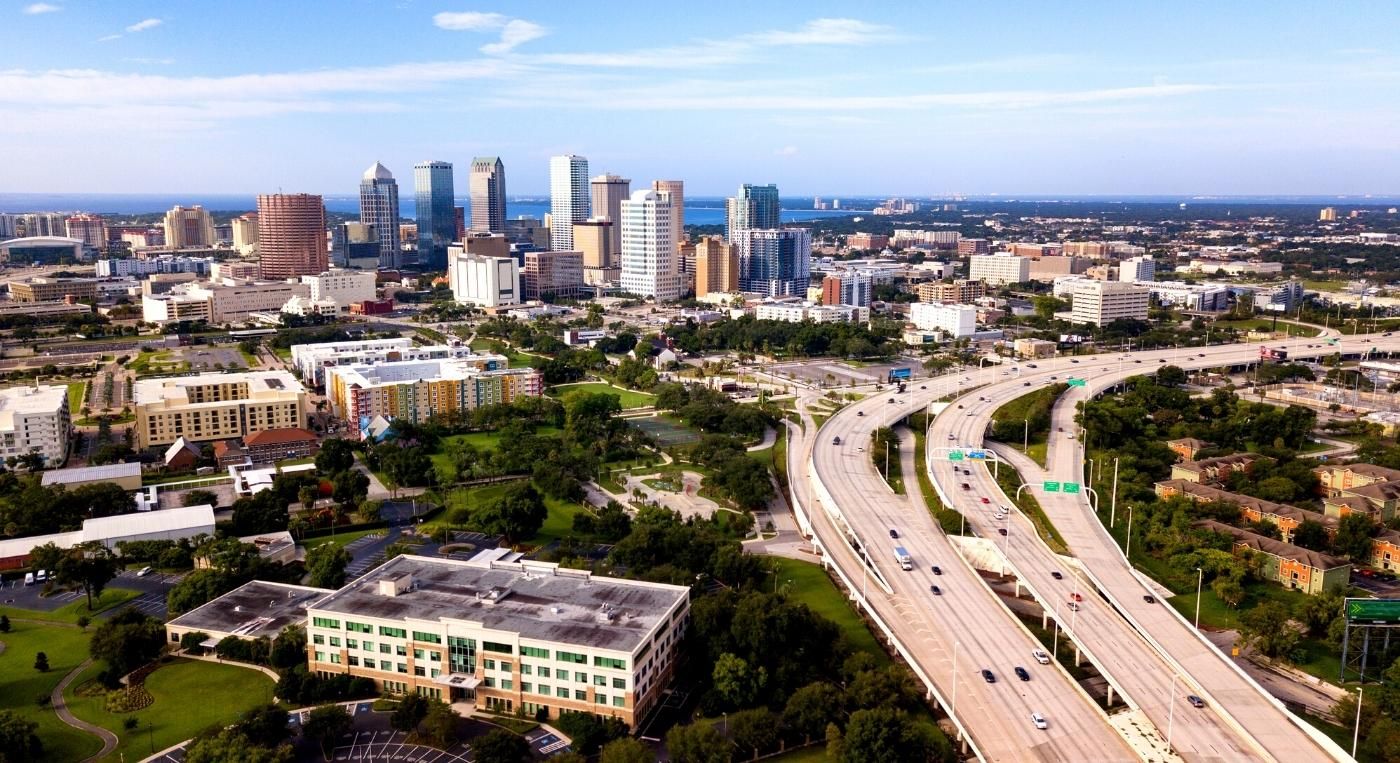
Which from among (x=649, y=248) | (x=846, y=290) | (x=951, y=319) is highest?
(x=649, y=248)

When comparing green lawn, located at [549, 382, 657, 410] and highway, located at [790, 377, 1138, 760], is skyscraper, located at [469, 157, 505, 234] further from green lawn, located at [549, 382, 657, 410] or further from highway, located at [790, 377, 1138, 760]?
highway, located at [790, 377, 1138, 760]

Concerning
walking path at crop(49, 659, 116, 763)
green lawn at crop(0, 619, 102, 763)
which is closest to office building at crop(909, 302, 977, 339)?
green lawn at crop(0, 619, 102, 763)

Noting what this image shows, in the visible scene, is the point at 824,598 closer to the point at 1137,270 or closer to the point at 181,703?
the point at 181,703

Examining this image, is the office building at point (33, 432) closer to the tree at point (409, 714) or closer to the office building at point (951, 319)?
the tree at point (409, 714)

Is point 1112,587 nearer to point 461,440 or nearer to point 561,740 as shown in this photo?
point 561,740

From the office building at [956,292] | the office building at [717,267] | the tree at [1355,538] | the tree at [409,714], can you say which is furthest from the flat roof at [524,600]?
the office building at [717,267]

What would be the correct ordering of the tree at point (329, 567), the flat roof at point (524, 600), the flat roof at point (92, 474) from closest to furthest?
the flat roof at point (524, 600) < the tree at point (329, 567) < the flat roof at point (92, 474)

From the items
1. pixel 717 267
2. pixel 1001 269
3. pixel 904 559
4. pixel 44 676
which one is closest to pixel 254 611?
pixel 44 676
